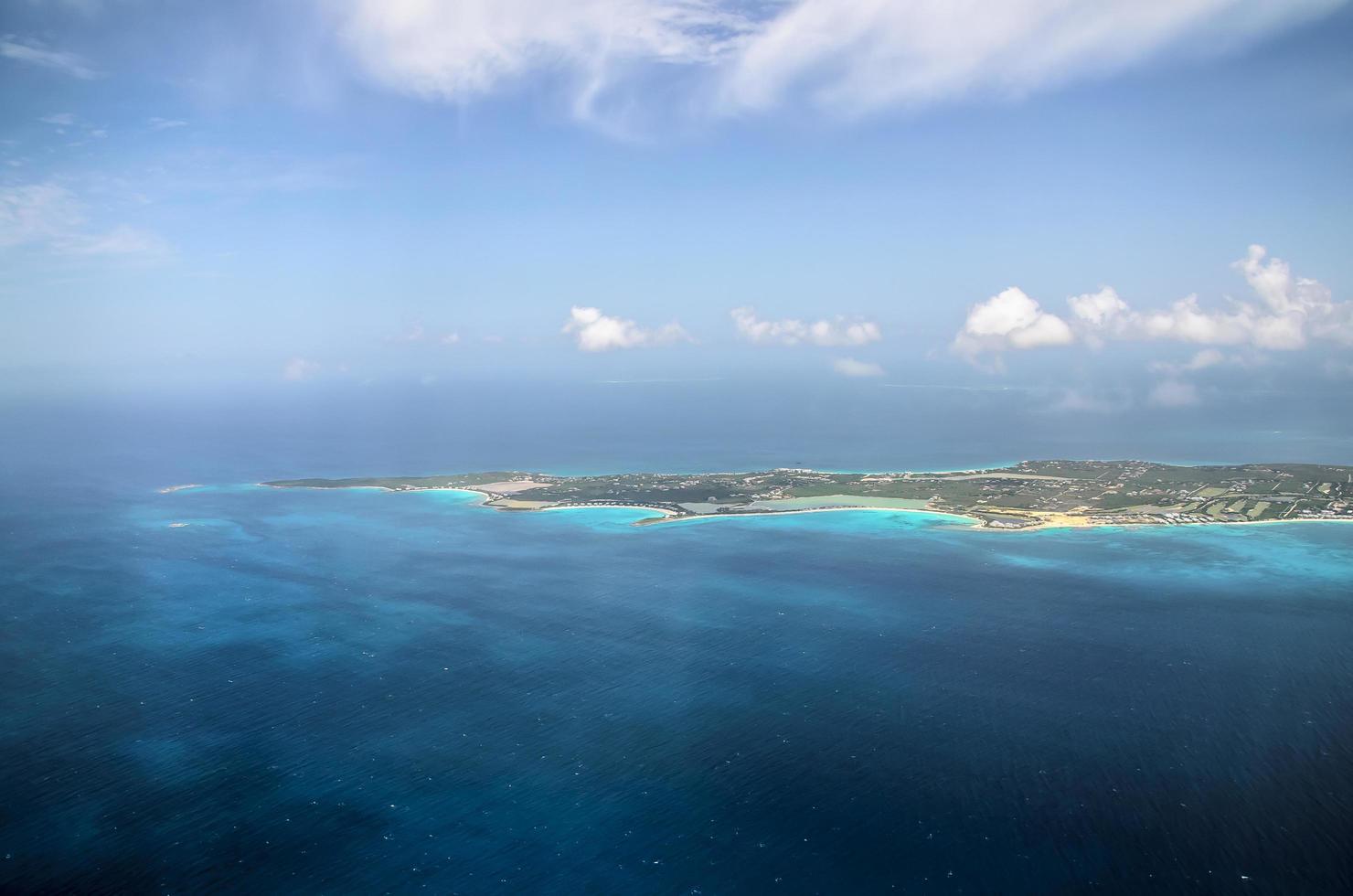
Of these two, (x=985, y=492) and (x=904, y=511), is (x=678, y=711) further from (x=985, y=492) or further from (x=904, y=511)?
(x=985, y=492)

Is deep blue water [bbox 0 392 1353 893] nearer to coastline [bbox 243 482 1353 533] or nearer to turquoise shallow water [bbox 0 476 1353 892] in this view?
turquoise shallow water [bbox 0 476 1353 892]

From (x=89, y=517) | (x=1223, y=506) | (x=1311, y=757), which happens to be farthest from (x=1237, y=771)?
(x=89, y=517)

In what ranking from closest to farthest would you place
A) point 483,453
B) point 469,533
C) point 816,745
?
point 816,745, point 469,533, point 483,453

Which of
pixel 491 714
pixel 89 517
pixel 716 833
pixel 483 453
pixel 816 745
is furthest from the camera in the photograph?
pixel 483 453

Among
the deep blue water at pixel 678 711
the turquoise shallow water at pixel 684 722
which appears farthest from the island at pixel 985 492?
the turquoise shallow water at pixel 684 722

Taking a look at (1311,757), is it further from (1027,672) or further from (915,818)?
(915,818)

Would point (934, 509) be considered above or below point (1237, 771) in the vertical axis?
above

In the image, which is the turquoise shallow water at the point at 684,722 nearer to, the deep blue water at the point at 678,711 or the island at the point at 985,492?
the deep blue water at the point at 678,711
